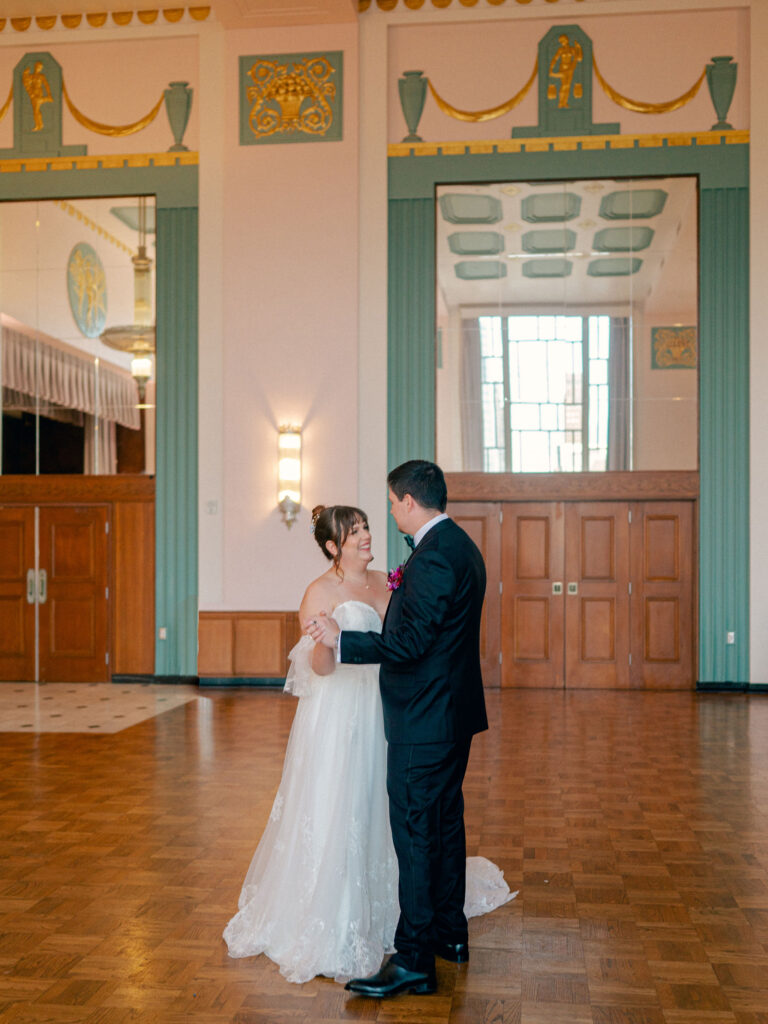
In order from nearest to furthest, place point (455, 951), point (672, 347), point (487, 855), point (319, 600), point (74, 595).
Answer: point (455, 951) → point (319, 600) → point (487, 855) → point (672, 347) → point (74, 595)

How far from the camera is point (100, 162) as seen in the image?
36.6 ft

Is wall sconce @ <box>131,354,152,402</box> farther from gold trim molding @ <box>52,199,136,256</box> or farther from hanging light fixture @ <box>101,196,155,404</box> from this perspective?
gold trim molding @ <box>52,199,136,256</box>

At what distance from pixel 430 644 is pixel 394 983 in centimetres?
107

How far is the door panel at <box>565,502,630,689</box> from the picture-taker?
10.6 m

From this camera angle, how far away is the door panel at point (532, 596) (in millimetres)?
10656

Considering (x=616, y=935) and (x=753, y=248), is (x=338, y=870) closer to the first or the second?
(x=616, y=935)

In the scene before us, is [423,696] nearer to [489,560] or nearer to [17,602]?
[489,560]

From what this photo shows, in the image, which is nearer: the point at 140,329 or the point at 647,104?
the point at 647,104

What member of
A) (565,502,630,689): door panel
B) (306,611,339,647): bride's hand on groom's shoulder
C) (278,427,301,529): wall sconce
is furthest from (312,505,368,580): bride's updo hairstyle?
(565,502,630,689): door panel

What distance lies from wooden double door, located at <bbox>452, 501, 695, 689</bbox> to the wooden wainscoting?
7.02 feet

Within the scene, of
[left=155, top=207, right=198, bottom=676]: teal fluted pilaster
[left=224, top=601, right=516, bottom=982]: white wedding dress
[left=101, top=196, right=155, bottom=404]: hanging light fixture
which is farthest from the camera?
[left=101, top=196, right=155, bottom=404]: hanging light fixture

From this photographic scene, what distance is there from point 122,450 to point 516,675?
4.94 meters

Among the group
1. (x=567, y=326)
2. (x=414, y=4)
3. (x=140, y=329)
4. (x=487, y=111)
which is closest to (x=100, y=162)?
(x=140, y=329)

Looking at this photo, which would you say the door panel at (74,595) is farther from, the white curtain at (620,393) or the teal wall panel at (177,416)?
the white curtain at (620,393)
